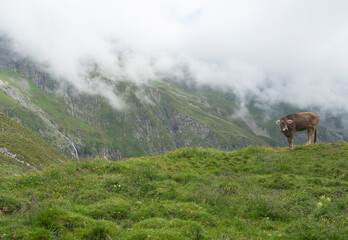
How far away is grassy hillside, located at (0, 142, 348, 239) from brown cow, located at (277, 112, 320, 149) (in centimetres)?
424

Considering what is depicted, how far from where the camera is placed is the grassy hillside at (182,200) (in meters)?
9.13

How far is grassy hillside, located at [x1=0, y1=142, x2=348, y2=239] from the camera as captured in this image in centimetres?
913

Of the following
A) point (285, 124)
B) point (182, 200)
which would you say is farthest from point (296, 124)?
point (182, 200)

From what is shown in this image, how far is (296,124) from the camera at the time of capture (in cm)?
2633

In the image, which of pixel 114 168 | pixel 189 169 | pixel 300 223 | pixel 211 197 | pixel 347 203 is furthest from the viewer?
pixel 189 169

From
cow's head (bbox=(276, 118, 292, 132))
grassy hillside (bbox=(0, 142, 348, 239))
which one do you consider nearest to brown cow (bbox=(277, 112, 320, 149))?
cow's head (bbox=(276, 118, 292, 132))

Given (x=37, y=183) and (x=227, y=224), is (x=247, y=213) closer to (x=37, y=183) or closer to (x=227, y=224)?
(x=227, y=224)

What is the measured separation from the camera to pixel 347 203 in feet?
38.5

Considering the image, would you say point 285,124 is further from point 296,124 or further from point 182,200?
point 182,200

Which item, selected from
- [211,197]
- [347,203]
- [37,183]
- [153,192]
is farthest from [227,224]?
[37,183]

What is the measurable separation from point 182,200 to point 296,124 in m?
18.7

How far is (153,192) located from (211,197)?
3469mm

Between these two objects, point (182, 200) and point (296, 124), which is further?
point (296, 124)

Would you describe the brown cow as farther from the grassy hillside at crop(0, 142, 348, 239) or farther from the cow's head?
the grassy hillside at crop(0, 142, 348, 239)
